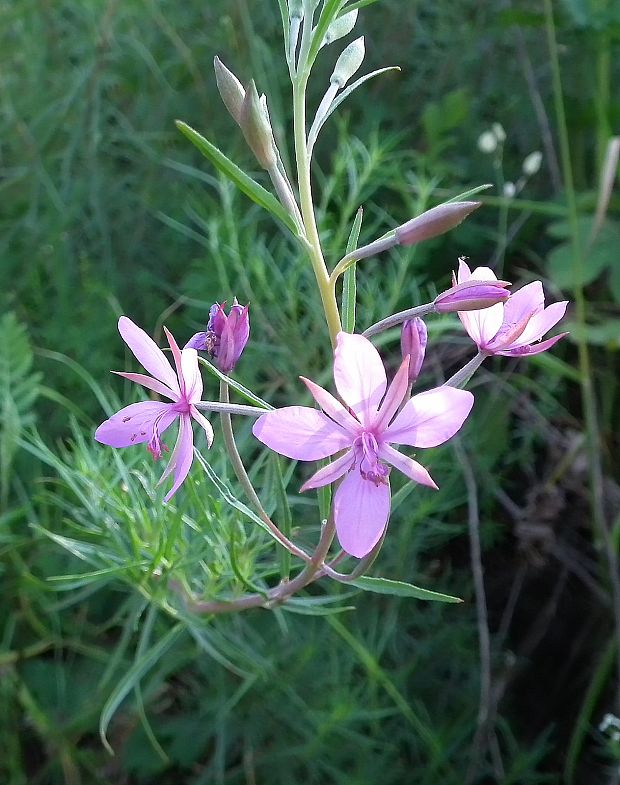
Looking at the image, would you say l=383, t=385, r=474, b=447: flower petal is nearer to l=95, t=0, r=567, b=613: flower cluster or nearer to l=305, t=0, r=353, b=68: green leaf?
l=95, t=0, r=567, b=613: flower cluster

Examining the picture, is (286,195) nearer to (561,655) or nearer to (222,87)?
(222,87)

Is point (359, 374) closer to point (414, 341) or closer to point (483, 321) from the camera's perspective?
point (414, 341)

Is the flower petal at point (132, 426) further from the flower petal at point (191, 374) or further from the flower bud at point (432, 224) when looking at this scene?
the flower bud at point (432, 224)

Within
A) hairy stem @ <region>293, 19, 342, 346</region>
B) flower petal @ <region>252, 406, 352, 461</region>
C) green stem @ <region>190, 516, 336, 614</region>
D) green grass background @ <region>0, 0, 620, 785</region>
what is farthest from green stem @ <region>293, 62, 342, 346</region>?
green grass background @ <region>0, 0, 620, 785</region>

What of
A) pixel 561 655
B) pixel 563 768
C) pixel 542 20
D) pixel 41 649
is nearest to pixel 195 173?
pixel 542 20

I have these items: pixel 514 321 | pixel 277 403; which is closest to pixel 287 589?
pixel 514 321

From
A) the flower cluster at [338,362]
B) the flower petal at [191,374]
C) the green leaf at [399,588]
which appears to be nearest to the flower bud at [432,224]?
the flower cluster at [338,362]
